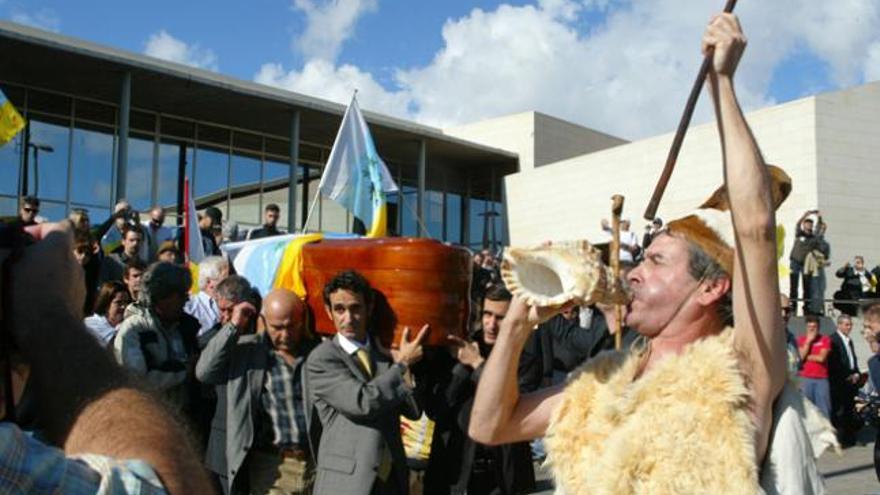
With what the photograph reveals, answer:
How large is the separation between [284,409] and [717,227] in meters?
2.98

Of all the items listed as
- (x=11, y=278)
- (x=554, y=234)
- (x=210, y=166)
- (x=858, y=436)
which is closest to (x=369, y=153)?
(x=858, y=436)

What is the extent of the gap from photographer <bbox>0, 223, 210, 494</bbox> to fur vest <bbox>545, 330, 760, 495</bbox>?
1.38 metres

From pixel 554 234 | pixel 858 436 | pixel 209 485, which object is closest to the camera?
pixel 209 485

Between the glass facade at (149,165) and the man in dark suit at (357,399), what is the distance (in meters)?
16.4

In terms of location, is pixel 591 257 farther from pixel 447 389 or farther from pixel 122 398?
pixel 447 389

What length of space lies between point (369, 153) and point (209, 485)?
9945mm

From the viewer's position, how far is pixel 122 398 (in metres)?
1.23

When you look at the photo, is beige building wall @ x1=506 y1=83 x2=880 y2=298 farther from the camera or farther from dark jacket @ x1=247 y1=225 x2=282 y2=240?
the camera

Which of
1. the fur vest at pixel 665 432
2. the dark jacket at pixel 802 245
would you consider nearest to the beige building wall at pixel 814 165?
the dark jacket at pixel 802 245

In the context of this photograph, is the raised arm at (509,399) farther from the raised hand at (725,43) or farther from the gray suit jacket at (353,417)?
the gray suit jacket at (353,417)

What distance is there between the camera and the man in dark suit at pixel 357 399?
4227 mm

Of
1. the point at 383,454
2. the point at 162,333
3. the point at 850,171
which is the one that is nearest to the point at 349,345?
the point at 383,454

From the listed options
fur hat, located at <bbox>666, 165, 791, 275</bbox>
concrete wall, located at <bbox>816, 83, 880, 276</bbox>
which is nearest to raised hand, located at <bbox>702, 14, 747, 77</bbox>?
fur hat, located at <bbox>666, 165, 791, 275</bbox>

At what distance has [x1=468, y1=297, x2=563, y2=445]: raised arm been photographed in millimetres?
2506
